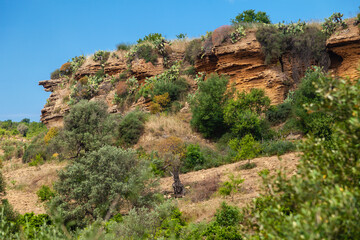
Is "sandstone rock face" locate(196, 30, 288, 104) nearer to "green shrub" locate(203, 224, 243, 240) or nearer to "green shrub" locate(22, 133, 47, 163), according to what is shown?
"green shrub" locate(22, 133, 47, 163)

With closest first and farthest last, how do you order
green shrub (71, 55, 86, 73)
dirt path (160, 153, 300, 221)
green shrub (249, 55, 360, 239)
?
1. green shrub (249, 55, 360, 239)
2. dirt path (160, 153, 300, 221)
3. green shrub (71, 55, 86, 73)

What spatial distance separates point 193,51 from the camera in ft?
88.3

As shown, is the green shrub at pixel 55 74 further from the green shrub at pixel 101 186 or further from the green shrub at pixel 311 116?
the green shrub at pixel 311 116

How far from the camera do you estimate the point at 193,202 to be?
34.6 feet

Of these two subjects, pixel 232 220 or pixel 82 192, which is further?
pixel 82 192

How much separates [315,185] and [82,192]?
8.91 m

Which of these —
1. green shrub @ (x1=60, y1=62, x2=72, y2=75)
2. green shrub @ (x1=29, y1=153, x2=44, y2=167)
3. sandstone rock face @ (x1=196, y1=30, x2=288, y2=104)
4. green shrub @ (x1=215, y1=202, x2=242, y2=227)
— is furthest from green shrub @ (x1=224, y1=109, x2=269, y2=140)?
green shrub @ (x1=60, y1=62, x2=72, y2=75)

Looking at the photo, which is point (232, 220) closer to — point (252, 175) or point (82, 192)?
point (252, 175)

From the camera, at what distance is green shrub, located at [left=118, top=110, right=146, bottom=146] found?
19922mm

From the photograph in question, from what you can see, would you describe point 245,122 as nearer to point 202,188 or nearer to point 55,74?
point 202,188

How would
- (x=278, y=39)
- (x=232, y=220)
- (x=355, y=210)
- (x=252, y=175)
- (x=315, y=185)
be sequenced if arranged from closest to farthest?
(x=355, y=210) < (x=315, y=185) < (x=232, y=220) < (x=252, y=175) < (x=278, y=39)

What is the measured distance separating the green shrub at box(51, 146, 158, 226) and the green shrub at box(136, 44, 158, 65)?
1876cm

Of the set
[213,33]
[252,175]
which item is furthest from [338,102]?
[213,33]

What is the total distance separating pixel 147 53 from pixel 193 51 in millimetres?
4999
